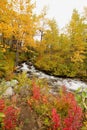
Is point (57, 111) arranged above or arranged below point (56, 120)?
below

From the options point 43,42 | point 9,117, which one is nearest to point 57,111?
point 9,117

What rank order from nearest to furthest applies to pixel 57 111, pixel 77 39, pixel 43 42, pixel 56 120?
pixel 56 120
pixel 57 111
pixel 77 39
pixel 43 42

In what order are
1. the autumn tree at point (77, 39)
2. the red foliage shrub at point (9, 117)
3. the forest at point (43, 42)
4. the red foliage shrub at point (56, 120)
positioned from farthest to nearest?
1. the autumn tree at point (77, 39)
2. the forest at point (43, 42)
3. the red foliage shrub at point (56, 120)
4. the red foliage shrub at point (9, 117)

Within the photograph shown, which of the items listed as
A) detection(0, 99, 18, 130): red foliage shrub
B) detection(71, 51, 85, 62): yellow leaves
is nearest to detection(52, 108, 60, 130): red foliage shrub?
detection(0, 99, 18, 130): red foliage shrub

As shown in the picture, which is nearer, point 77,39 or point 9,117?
point 9,117

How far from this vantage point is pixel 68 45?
2952cm

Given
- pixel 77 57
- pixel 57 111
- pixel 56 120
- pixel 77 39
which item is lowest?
pixel 77 57

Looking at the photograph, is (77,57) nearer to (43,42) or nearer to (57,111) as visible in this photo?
(43,42)

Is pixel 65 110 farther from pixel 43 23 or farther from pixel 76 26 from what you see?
pixel 43 23

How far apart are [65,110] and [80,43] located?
20.1 meters

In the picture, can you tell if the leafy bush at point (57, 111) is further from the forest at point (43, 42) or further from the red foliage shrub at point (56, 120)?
the forest at point (43, 42)

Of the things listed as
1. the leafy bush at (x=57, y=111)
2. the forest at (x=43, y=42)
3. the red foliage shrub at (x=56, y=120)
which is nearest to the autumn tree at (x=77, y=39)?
the forest at (x=43, y=42)

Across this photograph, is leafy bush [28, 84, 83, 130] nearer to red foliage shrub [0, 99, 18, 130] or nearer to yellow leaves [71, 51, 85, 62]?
red foliage shrub [0, 99, 18, 130]

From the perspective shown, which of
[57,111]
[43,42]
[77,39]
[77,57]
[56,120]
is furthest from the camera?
[43,42]
